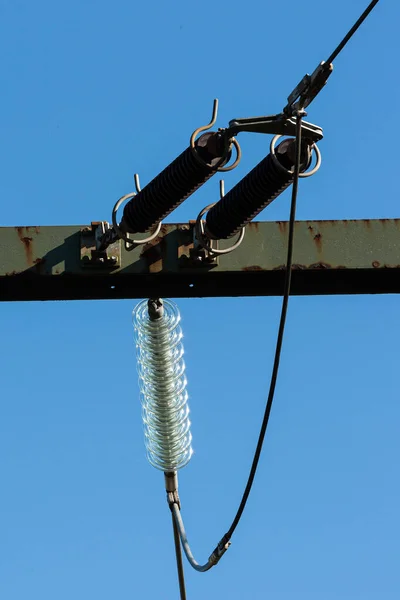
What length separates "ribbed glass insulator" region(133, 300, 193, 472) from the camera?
7195 mm

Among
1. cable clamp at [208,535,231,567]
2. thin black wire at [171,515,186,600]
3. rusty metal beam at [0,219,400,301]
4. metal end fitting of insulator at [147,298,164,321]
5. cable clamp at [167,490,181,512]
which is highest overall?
metal end fitting of insulator at [147,298,164,321]

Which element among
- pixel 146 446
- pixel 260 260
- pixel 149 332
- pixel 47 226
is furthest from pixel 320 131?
pixel 146 446

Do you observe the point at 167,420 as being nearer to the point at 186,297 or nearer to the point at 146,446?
the point at 146,446

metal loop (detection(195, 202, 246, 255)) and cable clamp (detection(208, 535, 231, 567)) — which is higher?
metal loop (detection(195, 202, 246, 255))

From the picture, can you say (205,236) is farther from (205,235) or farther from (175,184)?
(175,184)

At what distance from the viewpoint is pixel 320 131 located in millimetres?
5434

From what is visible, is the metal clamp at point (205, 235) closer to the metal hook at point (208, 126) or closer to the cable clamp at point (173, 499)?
the metal hook at point (208, 126)

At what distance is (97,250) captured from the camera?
615cm

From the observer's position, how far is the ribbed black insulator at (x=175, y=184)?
567 cm

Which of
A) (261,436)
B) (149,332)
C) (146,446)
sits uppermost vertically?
(149,332)

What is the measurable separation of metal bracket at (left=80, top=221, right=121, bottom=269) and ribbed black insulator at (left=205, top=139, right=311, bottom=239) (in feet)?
1.47

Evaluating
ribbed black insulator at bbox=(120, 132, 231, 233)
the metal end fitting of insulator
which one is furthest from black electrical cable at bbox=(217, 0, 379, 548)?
the metal end fitting of insulator

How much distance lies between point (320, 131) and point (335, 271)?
40.1 inches

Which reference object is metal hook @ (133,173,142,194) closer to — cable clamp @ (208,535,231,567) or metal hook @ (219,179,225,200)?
metal hook @ (219,179,225,200)
